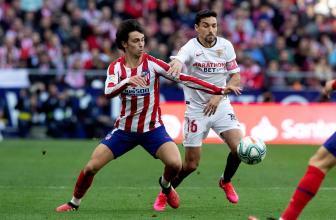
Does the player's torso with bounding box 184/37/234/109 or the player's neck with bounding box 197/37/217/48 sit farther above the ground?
the player's neck with bounding box 197/37/217/48

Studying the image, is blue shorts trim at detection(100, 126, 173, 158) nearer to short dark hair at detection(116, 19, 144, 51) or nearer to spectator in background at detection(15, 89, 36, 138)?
short dark hair at detection(116, 19, 144, 51)

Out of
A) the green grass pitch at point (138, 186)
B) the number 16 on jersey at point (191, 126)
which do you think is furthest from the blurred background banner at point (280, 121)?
the number 16 on jersey at point (191, 126)

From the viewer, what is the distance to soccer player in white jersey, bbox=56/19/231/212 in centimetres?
1093

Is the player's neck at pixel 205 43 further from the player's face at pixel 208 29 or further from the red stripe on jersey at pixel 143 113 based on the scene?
the red stripe on jersey at pixel 143 113

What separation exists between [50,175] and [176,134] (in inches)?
253

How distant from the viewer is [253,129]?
21.8 meters

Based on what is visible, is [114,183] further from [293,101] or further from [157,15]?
[157,15]

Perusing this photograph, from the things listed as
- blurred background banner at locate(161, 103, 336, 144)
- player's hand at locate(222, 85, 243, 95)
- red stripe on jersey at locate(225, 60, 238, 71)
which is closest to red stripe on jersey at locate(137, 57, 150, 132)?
player's hand at locate(222, 85, 243, 95)

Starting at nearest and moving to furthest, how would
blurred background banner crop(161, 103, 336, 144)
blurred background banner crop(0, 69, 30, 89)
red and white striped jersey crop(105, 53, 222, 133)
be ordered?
red and white striped jersey crop(105, 53, 222, 133) → blurred background banner crop(161, 103, 336, 144) → blurred background banner crop(0, 69, 30, 89)

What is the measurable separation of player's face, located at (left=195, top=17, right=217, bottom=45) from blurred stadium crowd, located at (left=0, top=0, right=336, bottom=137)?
11.5m

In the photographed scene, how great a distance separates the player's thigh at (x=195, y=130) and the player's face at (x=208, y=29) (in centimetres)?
102

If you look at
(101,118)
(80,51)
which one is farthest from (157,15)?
(101,118)

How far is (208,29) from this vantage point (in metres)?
12.0

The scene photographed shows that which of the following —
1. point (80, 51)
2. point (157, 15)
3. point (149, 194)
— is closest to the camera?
point (149, 194)
